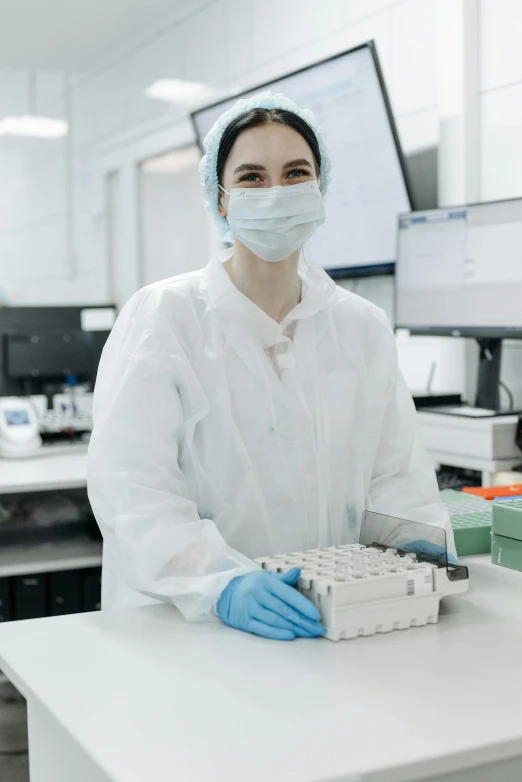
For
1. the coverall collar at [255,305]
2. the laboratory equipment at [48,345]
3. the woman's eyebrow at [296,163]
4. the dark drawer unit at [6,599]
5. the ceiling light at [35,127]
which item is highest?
the ceiling light at [35,127]

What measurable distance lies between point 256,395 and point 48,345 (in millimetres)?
1720

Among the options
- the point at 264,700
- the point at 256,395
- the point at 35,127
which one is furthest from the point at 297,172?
the point at 35,127

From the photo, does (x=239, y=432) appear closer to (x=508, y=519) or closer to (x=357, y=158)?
(x=508, y=519)

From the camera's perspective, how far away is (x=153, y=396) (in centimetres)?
143

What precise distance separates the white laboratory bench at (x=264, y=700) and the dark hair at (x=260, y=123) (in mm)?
846

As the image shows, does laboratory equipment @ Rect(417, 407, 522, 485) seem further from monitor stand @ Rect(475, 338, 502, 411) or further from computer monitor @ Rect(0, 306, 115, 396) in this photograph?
computer monitor @ Rect(0, 306, 115, 396)

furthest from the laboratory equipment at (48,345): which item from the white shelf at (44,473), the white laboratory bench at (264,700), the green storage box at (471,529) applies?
the white laboratory bench at (264,700)

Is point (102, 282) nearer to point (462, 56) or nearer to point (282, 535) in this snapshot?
point (462, 56)

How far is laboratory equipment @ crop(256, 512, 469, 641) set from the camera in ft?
3.65

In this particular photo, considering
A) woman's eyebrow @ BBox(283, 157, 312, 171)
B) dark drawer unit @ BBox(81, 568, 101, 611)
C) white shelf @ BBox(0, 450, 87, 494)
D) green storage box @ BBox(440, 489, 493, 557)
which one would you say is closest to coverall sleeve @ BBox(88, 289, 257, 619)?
woman's eyebrow @ BBox(283, 157, 312, 171)

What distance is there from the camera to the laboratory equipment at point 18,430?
9.19ft

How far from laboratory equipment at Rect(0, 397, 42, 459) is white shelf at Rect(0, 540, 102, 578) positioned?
0.99ft

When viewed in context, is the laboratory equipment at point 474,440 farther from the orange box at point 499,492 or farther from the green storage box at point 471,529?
the green storage box at point 471,529

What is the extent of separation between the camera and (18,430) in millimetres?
2836
